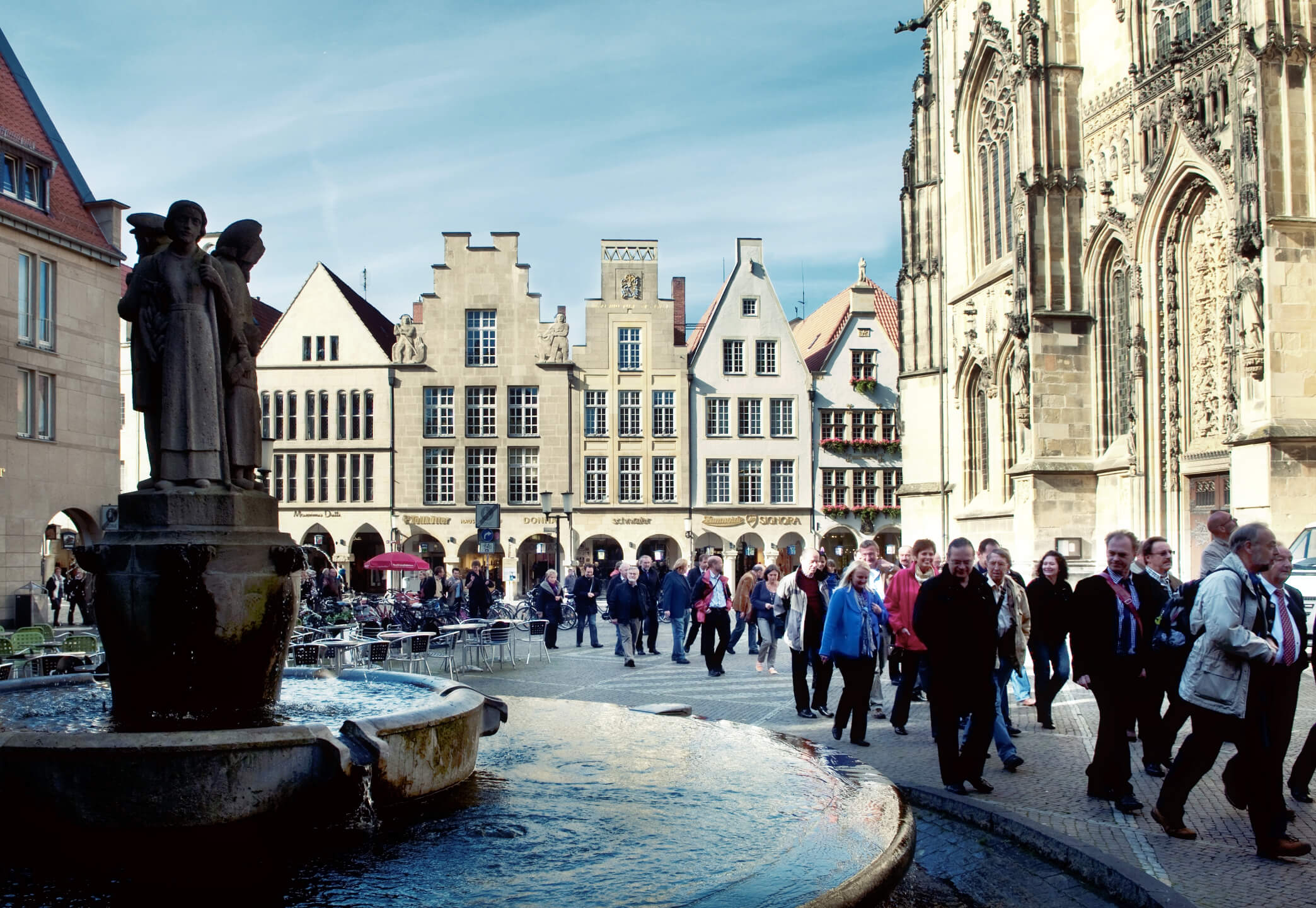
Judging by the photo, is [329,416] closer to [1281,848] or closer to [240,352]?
[240,352]

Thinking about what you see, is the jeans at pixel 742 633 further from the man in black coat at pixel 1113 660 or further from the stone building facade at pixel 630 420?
the stone building facade at pixel 630 420

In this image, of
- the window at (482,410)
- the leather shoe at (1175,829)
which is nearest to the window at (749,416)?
the window at (482,410)

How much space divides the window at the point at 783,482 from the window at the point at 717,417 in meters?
2.47

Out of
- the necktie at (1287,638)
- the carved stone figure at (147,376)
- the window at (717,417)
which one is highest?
the window at (717,417)

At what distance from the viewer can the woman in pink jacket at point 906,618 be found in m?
10.6

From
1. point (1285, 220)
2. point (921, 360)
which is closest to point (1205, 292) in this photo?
point (1285, 220)

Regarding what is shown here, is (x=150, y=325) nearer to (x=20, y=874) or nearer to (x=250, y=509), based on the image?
(x=250, y=509)

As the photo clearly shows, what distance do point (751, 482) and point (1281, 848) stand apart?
1701 inches

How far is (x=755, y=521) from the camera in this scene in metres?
48.9

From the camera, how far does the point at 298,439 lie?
161 ft

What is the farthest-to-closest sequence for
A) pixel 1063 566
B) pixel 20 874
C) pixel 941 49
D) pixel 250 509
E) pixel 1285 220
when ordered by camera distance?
1. pixel 941 49
2. pixel 1285 220
3. pixel 1063 566
4. pixel 250 509
5. pixel 20 874

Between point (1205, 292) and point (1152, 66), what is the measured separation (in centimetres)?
480

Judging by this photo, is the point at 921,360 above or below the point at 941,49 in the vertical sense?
below

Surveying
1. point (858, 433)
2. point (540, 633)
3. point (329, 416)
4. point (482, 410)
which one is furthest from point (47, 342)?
point (858, 433)
